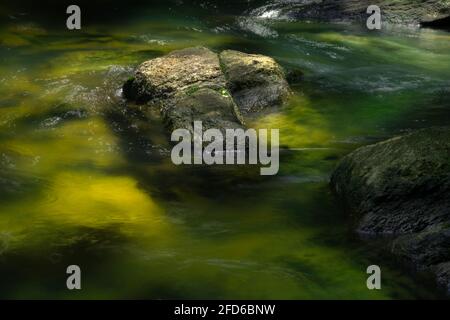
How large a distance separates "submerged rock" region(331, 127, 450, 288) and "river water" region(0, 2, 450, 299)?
196 mm

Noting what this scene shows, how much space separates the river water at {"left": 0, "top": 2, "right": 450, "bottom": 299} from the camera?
15.1 ft

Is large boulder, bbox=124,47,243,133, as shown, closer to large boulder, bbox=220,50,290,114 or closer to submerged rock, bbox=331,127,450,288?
large boulder, bbox=220,50,290,114

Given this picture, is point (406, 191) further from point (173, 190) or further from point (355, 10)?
point (355, 10)

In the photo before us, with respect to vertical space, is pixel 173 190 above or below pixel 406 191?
above

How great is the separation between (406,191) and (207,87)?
3.69 meters

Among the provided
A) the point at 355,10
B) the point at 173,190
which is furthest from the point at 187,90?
the point at 355,10

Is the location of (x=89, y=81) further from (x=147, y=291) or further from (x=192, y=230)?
(x=147, y=291)

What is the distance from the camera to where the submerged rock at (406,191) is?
4.89 metres

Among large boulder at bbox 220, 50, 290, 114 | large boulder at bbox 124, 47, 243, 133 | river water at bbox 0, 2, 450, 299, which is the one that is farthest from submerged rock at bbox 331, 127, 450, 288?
large boulder at bbox 220, 50, 290, 114

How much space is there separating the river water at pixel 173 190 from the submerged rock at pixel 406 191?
196mm

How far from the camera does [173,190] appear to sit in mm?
6082

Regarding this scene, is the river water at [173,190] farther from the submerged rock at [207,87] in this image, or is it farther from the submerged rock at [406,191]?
the submerged rock at [207,87]
